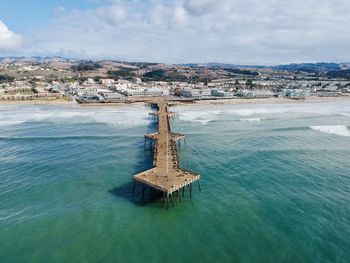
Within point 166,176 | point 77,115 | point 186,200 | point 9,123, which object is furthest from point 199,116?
point 186,200

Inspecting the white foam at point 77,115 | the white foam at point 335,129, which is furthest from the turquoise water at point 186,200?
the white foam at point 77,115

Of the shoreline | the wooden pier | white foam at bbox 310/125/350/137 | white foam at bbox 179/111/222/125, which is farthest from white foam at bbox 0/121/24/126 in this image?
white foam at bbox 310/125/350/137

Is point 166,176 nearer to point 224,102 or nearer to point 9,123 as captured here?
point 9,123

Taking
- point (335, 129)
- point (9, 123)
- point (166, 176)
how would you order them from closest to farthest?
point (166, 176) → point (335, 129) → point (9, 123)

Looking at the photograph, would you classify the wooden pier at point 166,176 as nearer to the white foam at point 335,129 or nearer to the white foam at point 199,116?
the white foam at point 199,116

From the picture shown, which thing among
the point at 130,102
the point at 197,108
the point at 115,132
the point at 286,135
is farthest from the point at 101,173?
the point at 130,102

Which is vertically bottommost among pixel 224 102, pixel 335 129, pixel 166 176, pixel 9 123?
pixel 9 123

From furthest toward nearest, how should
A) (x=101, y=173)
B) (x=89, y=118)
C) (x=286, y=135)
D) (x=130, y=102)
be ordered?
(x=130, y=102), (x=89, y=118), (x=286, y=135), (x=101, y=173)

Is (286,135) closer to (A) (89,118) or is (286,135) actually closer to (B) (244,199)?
(B) (244,199)
